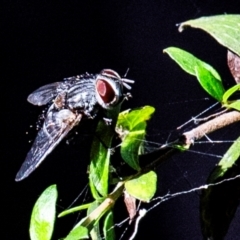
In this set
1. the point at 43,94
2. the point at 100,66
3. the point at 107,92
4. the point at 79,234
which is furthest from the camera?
the point at 100,66

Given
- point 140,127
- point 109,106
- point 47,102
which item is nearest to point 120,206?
point 47,102

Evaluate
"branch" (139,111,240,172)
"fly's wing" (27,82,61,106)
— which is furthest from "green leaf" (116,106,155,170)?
"fly's wing" (27,82,61,106)

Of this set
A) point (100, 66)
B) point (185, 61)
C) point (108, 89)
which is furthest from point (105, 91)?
point (100, 66)

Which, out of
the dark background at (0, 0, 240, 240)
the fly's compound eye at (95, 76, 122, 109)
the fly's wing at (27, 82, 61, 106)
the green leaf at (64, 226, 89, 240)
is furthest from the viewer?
the dark background at (0, 0, 240, 240)

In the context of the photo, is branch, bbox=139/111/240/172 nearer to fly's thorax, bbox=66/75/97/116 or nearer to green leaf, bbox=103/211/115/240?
green leaf, bbox=103/211/115/240

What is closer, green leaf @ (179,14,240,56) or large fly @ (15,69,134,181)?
green leaf @ (179,14,240,56)

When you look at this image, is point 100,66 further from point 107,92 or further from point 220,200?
point 220,200
